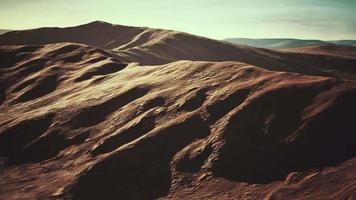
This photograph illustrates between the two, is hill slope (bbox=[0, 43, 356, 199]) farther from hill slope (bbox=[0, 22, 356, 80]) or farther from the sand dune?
hill slope (bbox=[0, 22, 356, 80])

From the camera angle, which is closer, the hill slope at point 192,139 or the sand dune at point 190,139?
the sand dune at point 190,139

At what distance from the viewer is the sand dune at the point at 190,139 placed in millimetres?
21828

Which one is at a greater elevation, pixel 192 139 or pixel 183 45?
pixel 183 45

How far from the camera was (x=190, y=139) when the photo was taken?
89.2 feet

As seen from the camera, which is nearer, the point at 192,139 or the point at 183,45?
the point at 192,139

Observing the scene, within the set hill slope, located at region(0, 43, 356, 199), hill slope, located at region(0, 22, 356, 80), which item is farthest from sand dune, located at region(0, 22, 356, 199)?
hill slope, located at region(0, 22, 356, 80)

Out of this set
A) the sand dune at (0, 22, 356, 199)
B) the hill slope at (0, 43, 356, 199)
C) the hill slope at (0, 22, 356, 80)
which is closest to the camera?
the sand dune at (0, 22, 356, 199)

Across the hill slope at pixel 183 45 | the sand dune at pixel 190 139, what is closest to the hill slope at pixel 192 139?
the sand dune at pixel 190 139

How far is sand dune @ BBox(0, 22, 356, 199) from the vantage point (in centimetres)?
2183

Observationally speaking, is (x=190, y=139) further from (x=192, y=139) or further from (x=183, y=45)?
(x=183, y=45)

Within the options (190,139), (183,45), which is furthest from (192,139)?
(183,45)

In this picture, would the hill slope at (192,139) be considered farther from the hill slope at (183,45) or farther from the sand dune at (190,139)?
the hill slope at (183,45)

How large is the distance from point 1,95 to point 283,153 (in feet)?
144

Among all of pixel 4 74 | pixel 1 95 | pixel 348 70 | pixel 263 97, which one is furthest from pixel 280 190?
pixel 348 70
